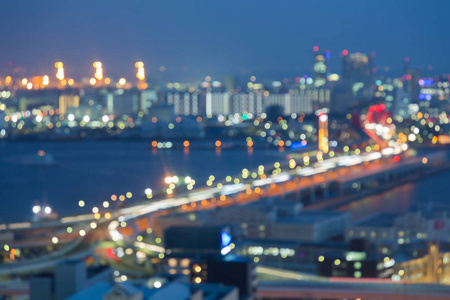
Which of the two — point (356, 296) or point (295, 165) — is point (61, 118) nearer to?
point (295, 165)

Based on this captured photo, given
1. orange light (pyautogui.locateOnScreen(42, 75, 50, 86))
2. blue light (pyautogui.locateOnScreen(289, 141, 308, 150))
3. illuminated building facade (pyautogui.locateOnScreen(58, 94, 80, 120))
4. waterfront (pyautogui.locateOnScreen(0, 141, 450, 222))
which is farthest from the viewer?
illuminated building facade (pyautogui.locateOnScreen(58, 94, 80, 120))

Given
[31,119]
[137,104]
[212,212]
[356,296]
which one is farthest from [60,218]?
[137,104]

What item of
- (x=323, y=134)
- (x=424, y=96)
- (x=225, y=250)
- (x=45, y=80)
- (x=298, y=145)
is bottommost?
(x=298, y=145)

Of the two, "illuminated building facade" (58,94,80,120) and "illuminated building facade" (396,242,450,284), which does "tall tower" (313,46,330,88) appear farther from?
"illuminated building facade" (396,242,450,284)

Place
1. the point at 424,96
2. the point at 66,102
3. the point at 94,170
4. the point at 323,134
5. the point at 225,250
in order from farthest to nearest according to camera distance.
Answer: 1. the point at 424,96
2. the point at 66,102
3. the point at 323,134
4. the point at 94,170
5. the point at 225,250

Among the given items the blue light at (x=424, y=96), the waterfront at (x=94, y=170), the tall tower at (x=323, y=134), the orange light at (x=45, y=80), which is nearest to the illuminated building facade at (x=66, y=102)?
the orange light at (x=45, y=80)

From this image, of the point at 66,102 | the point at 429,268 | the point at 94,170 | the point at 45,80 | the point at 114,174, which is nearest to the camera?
the point at 429,268

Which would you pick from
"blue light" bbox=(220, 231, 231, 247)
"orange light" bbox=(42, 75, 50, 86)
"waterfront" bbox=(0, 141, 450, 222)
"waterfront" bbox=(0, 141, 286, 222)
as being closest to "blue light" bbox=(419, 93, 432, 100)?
"orange light" bbox=(42, 75, 50, 86)

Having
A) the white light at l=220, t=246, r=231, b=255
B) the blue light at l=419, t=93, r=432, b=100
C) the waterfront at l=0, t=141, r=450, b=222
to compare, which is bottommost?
the waterfront at l=0, t=141, r=450, b=222

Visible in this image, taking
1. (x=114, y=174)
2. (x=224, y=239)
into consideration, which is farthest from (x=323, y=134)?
(x=224, y=239)

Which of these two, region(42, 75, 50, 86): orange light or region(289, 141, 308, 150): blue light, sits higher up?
region(42, 75, 50, 86): orange light

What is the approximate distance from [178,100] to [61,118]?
4.84 meters

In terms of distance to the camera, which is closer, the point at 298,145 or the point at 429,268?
the point at 429,268

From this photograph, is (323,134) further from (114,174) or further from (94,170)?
(114,174)
